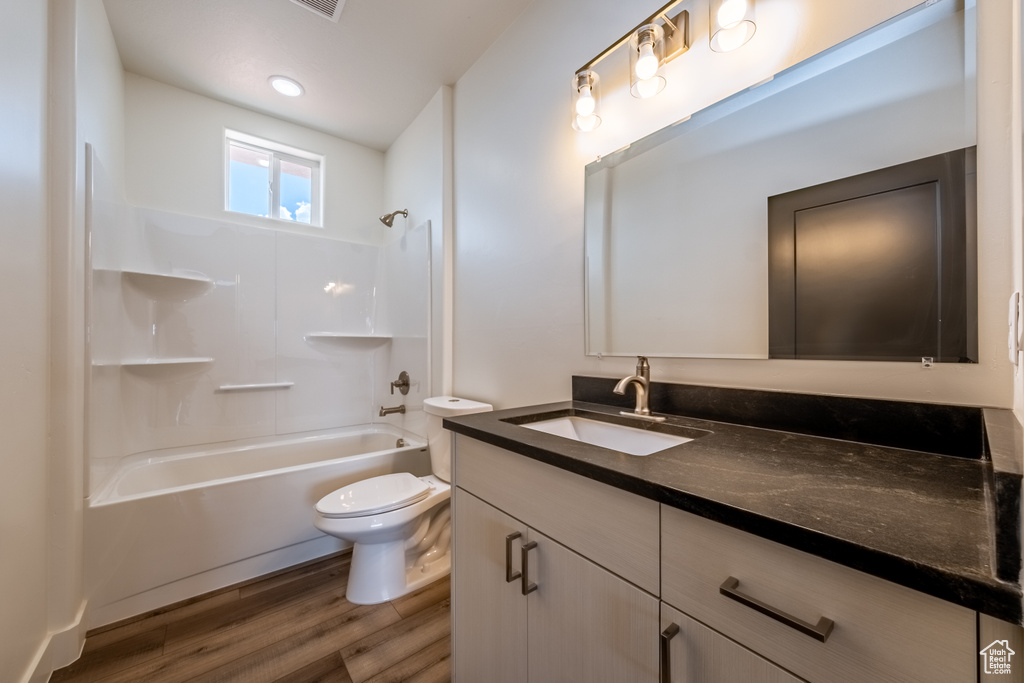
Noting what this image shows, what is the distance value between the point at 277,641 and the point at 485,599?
1022mm

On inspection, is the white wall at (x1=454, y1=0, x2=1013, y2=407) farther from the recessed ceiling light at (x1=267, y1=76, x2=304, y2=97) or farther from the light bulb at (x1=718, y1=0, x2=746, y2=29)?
the recessed ceiling light at (x1=267, y1=76, x2=304, y2=97)

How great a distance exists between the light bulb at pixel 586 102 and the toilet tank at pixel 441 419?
1.27m

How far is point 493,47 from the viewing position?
1960 millimetres

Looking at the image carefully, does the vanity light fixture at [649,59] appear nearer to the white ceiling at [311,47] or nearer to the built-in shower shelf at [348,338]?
the white ceiling at [311,47]

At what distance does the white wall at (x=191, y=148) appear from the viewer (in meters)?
2.23

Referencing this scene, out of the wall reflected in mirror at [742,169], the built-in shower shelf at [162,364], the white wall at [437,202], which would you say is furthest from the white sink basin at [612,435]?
the built-in shower shelf at [162,364]

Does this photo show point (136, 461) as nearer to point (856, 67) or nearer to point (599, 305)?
point (599, 305)

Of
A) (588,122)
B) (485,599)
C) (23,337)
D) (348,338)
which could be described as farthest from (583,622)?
(348,338)

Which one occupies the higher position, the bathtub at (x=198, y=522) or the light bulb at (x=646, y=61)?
the light bulb at (x=646, y=61)

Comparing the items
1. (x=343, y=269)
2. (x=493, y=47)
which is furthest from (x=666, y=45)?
(x=343, y=269)

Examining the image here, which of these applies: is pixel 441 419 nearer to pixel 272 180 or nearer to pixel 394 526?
pixel 394 526

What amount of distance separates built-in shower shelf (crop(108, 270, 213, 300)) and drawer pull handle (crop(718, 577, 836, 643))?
2810 mm

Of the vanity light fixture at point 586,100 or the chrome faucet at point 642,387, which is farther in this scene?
the vanity light fixture at point 586,100

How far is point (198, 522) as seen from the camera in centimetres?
174
